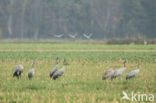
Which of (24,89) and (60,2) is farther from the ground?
(60,2)

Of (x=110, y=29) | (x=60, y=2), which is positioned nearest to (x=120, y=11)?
(x=110, y=29)

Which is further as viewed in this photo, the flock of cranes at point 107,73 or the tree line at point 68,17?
the tree line at point 68,17

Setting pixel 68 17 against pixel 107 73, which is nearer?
pixel 107 73

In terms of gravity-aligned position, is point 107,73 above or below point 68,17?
below

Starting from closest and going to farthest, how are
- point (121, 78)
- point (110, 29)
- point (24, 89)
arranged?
point (24, 89) → point (121, 78) → point (110, 29)

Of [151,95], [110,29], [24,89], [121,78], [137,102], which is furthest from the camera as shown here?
[110,29]

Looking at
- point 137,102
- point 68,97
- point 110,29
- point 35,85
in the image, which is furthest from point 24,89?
point 110,29

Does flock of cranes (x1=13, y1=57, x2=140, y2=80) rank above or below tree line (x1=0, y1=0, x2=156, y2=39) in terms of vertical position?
below

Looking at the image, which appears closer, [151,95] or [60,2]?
[151,95]

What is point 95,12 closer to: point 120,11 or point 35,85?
point 120,11

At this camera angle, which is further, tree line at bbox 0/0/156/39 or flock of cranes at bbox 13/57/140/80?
tree line at bbox 0/0/156/39

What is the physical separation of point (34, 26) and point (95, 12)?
46.3 feet

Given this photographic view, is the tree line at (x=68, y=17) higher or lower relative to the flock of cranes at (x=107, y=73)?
higher

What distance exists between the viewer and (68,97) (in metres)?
16.4
